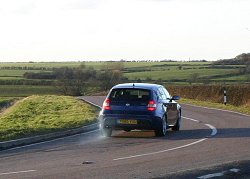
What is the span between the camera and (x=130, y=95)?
17.6 meters

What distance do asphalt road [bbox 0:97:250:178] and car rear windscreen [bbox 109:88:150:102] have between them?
113cm

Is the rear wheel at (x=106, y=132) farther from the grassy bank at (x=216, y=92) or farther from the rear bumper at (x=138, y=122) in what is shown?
the grassy bank at (x=216, y=92)

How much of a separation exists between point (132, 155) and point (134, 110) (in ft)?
14.0

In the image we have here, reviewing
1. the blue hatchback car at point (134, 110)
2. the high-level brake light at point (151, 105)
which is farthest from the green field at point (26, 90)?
the high-level brake light at point (151, 105)

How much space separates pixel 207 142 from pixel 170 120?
3328 millimetres

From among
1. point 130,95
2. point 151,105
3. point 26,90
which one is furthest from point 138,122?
point 26,90

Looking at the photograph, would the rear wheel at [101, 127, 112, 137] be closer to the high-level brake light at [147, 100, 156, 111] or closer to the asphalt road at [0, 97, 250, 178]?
the asphalt road at [0, 97, 250, 178]

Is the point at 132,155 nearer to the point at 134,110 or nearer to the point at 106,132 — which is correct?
the point at 134,110

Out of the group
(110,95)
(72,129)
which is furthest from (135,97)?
(72,129)

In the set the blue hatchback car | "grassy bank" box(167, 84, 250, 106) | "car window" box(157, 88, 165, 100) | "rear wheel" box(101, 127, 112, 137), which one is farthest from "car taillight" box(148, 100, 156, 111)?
"grassy bank" box(167, 84, 250, 106)

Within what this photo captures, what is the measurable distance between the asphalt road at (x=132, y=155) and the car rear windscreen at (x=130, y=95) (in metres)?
1.13

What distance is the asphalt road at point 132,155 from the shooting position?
34.6 feet

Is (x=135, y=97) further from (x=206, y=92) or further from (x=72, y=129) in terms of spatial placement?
(x=206, y=92)

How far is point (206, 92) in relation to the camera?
51.2 meters
